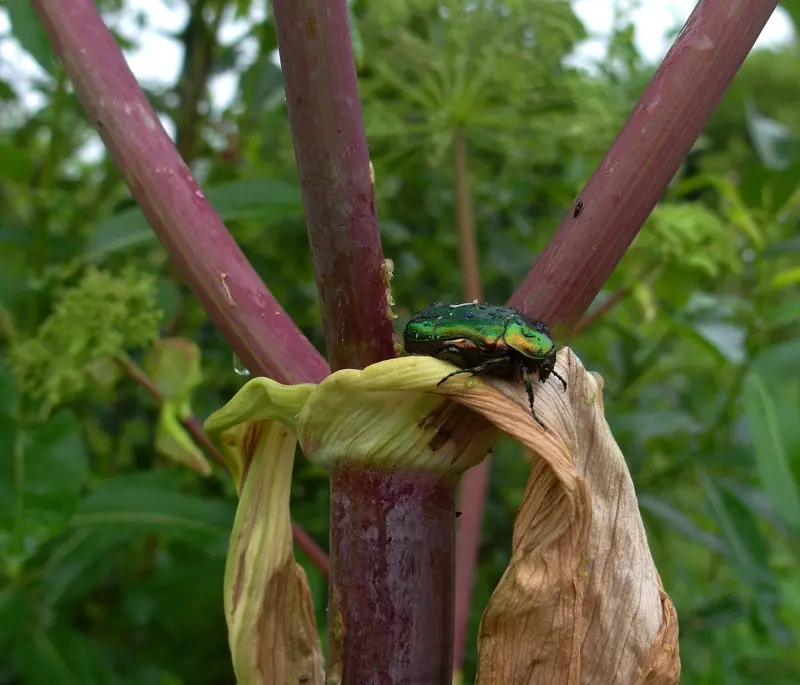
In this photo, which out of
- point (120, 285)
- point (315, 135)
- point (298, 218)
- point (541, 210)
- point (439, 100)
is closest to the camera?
point (315, 135)

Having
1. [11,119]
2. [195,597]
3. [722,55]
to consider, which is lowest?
[195,597]

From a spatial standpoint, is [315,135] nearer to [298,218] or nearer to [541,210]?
[298,218]

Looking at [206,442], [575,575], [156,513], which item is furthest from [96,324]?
[575,575]

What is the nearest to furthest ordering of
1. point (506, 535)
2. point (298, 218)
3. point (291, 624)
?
1. point (291, 624)
2. point (298, 218)
3. point (506, 535)

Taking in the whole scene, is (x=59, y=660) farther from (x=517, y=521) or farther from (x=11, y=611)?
(x=517, y=521)

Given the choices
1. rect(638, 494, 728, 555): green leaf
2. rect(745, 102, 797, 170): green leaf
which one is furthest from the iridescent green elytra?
rect(745, 102, 797, 170): green leaf

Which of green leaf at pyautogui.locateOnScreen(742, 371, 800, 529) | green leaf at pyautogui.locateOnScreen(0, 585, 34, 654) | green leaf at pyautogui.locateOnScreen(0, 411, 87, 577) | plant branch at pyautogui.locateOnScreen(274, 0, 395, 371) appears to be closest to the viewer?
plant branch at pyautogui.locateOnScreen(274, 0, 395, 371)

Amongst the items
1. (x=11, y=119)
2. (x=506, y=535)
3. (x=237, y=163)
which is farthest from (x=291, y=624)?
(x=11, y=119)

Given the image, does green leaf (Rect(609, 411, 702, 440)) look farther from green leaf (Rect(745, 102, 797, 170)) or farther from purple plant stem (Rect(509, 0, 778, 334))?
purple plant stem (Rect(509, 0, 778, 334))
